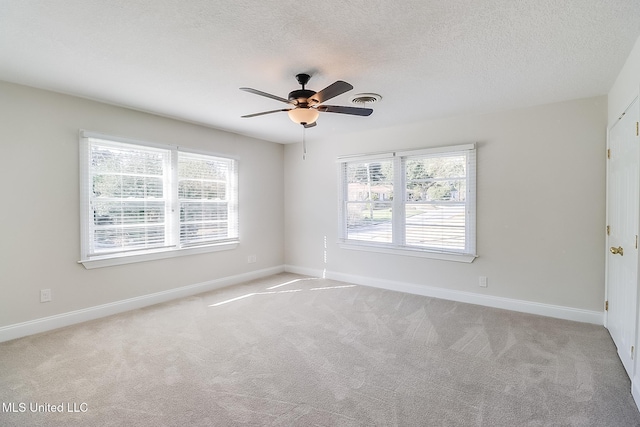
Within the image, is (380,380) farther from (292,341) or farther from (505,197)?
(505,197)

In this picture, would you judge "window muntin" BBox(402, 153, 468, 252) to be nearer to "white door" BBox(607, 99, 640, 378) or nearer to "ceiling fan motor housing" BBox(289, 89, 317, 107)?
"white door" BBox(607, 99, 640, 378)

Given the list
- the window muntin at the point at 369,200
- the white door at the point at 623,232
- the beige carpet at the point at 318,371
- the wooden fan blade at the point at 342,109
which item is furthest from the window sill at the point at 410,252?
the wooden fan blade at the point at 342,109

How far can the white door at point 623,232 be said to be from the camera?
228 centimetres

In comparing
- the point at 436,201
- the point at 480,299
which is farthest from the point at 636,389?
the point at 436,201

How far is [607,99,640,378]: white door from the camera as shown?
2.28m

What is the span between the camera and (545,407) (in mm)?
2021

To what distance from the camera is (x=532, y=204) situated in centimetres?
370

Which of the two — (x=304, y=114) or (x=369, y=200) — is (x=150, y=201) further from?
(x=369, y=200)

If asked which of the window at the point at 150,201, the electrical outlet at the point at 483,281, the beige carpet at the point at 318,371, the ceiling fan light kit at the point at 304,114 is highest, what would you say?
the ceiling fan light kit at the point at 304,114

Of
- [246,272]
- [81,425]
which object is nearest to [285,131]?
[246,272]

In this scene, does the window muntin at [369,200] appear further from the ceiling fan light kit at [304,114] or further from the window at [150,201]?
the ceiling fan light kit at [304,114]

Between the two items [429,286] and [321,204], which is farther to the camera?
[321,204]

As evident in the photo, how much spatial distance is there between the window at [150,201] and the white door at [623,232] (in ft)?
15.3

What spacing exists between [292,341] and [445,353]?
1.39 metres
